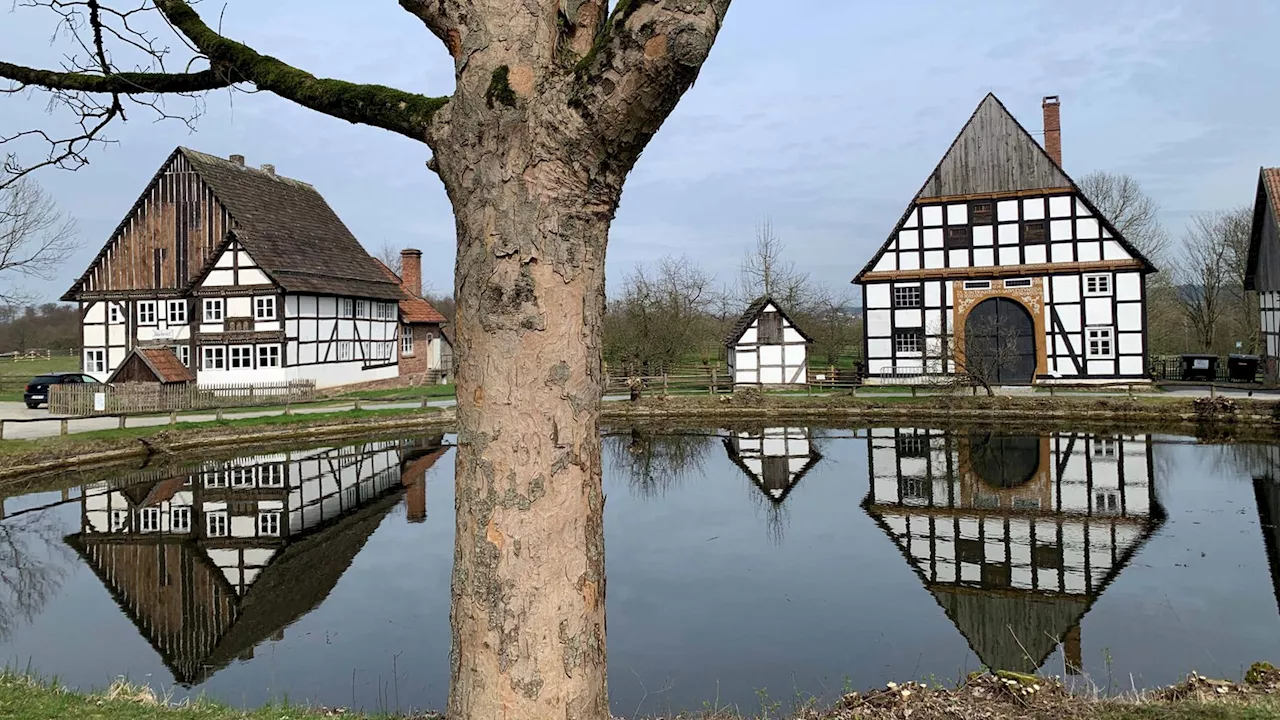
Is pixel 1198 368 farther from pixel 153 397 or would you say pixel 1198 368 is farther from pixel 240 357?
pixel 153 397

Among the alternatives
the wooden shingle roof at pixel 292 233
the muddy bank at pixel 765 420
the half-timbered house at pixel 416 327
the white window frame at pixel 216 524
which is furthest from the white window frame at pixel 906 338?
the white window frame at pixel 216 524

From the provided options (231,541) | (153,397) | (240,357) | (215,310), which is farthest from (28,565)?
(215,310)

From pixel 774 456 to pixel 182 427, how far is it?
14.5m

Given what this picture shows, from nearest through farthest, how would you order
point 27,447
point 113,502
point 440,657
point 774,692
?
1. point 774,692
2. point 440,657
3. point 113,502
4. point 27,447

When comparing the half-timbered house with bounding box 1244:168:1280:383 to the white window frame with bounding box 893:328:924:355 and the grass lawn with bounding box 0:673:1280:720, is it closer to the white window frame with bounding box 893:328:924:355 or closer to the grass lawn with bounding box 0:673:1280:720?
the white window frame with bounding box 893:328:924:355

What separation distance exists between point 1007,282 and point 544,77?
2768cm

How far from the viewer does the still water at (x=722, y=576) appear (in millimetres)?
6711

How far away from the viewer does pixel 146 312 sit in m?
27.8

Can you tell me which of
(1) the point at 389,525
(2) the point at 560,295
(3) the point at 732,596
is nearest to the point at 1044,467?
(3) the point at 732,596

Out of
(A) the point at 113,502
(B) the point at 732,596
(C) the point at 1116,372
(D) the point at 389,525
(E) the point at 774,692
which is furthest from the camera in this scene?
(C) the point at 1116,372

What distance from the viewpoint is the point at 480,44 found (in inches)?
93.3

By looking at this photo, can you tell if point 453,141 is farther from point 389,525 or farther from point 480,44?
point 389,525

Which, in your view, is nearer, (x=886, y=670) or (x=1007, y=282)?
(x=886, y=670)

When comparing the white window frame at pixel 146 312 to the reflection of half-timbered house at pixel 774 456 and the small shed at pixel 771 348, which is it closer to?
the small shed at pixel 771 348
